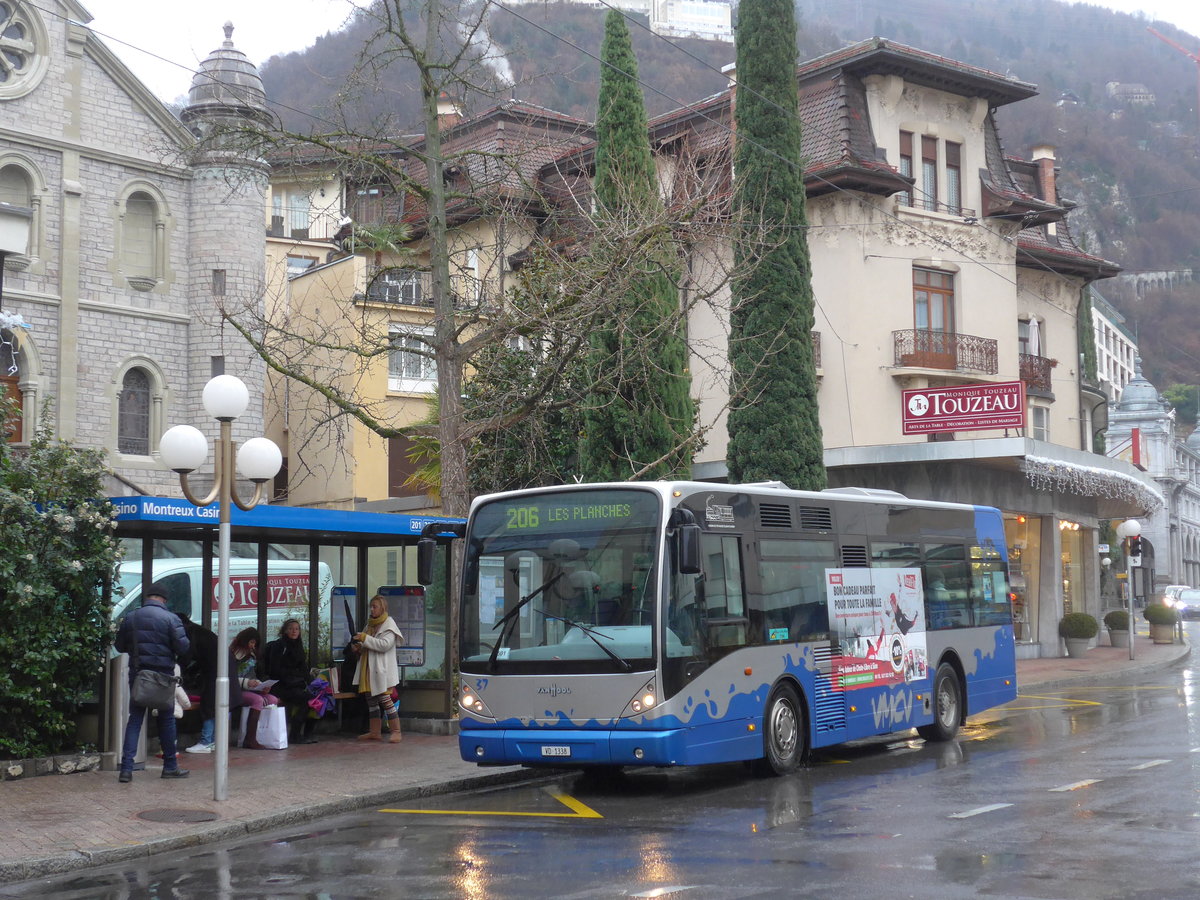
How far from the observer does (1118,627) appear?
38875mm

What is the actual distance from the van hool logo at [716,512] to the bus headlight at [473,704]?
2.74 meters

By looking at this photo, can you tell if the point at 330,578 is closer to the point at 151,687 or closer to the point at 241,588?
the point at 241,588

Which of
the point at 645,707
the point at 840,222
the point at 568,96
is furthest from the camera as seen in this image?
the point at 568,96

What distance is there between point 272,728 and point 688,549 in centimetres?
672

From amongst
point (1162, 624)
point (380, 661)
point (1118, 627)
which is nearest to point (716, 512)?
point (380, 661)

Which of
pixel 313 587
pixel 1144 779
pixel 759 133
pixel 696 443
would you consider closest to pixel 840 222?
pixel 759 133

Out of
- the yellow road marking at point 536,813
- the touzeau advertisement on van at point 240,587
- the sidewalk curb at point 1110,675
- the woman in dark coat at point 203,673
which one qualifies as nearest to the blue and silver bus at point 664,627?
the yellow road marking at point 536,813

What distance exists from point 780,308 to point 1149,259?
134141 millimetres

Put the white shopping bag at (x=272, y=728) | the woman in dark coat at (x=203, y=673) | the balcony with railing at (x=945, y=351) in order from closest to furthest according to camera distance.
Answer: the woman in dark coat at (x=203, y=673) < the white shopping bag at (x=272, y=728) < the balcony with railing at (x=945, y=351)

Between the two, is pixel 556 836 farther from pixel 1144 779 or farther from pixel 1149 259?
pixel 1149 259

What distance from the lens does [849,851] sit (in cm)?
935

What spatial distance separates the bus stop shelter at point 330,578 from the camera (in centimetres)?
1622

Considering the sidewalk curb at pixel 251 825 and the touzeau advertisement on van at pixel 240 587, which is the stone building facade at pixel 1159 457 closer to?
the touzeau advertisement on van at pixel 240 587

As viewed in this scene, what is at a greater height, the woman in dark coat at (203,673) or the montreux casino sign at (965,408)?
the montreux casino sign at (965,408)
